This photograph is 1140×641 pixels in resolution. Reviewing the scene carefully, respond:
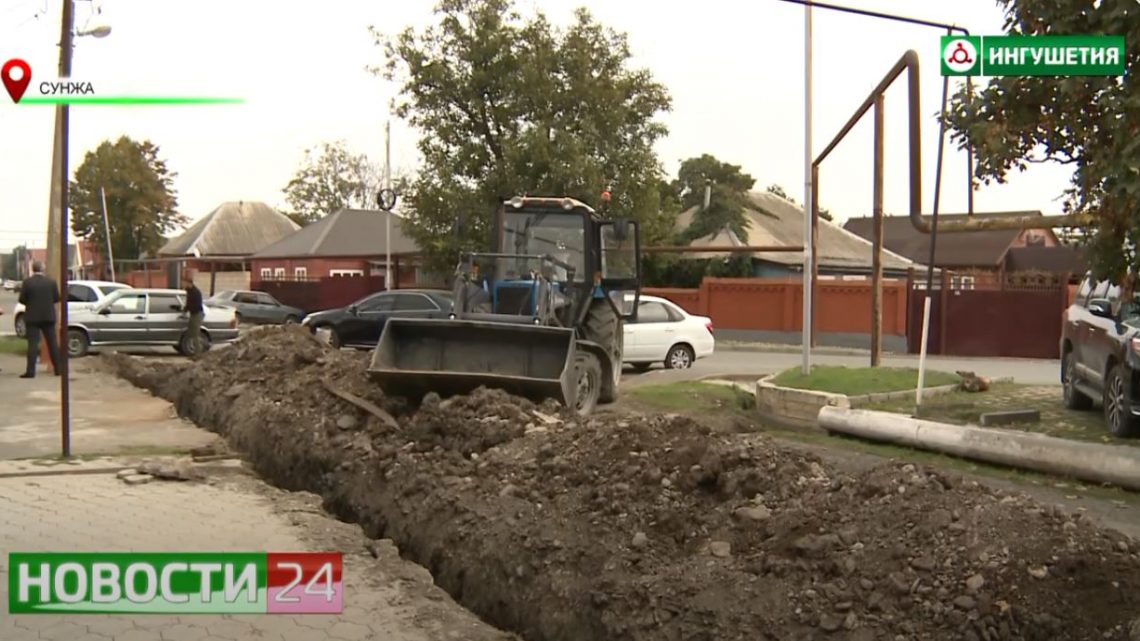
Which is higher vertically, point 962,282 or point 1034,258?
point 1034,258

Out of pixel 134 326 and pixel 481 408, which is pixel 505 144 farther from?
pixel 481 408

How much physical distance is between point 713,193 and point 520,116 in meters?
15.1

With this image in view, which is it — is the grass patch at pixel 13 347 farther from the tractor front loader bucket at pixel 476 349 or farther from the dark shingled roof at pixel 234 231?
the dark shingled roof at pixel 234 231

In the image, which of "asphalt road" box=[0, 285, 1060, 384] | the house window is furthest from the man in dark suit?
the house window

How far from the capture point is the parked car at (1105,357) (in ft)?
33.7

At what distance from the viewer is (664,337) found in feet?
64.9

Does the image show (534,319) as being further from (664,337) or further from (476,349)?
(664,337)

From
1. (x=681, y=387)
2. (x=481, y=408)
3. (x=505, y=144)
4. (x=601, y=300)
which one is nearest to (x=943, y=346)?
(x=505, y=144)

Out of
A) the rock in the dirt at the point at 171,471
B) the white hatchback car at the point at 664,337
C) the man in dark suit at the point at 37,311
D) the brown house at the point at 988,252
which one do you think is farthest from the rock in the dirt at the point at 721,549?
the brown house at the point at 988,252

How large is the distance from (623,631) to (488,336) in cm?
681

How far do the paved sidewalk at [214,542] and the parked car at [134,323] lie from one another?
46.6 feet

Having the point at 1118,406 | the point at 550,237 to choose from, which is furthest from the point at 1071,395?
the point at 550,237

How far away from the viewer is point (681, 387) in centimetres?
1577

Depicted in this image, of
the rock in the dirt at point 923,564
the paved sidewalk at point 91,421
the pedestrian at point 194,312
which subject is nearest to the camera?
the rock in the dirt at point 923,564
